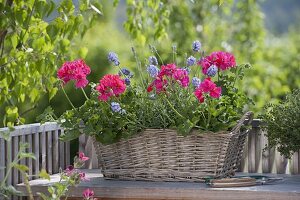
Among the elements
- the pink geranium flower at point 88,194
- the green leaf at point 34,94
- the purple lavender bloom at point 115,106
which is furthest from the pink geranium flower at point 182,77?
the green leaf at point 34,94

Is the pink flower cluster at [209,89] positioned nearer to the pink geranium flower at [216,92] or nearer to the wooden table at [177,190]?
the pink geranium flower at [216,92]

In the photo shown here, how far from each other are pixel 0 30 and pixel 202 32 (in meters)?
4.81

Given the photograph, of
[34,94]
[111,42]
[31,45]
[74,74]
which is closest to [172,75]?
[74,74]

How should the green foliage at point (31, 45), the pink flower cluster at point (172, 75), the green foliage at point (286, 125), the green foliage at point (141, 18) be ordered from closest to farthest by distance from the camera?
the pink flower cluster at point (172, 75)
the green foliage at point (286, 125)
the green foliage at point (31, 45)
the green foliage at point (141, 18)

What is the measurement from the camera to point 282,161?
3521 millimetres

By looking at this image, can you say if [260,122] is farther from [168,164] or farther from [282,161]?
[168,164]

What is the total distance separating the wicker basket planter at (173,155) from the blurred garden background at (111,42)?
0.36 metres

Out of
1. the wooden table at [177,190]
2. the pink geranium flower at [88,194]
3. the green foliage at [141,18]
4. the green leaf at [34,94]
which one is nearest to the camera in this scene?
the pink geranium flower at [88,194]

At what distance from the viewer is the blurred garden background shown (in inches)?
136

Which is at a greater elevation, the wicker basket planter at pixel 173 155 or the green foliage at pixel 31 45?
the green foliage at pixel 31 45

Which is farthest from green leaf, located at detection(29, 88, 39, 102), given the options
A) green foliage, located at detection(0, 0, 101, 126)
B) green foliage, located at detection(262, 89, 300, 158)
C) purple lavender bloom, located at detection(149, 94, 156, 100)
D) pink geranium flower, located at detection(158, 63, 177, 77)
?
green foliage, located at detection(262, 89, 300, 158)

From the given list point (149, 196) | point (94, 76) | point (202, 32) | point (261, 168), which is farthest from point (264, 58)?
point (149, 196)

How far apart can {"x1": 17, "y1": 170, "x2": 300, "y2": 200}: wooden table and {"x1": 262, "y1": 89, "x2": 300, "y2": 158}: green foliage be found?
0.15 m

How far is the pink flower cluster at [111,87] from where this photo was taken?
10.0ft
